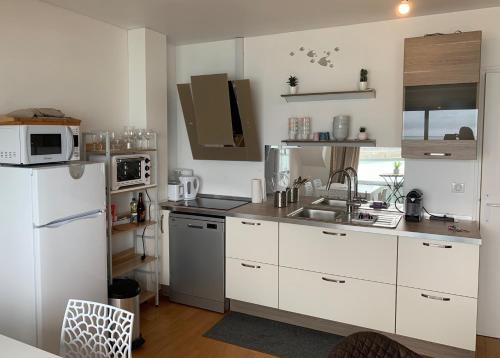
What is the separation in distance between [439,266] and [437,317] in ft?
1.13

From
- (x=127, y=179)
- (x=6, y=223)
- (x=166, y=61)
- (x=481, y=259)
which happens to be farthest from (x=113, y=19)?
(x=481, y=259)

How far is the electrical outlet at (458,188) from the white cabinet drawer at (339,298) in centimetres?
94

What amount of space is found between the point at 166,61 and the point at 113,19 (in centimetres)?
66

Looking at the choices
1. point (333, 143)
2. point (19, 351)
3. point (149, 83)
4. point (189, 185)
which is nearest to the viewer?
point (19, 351)

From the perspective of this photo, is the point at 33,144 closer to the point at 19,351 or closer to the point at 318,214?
the point at 19,351

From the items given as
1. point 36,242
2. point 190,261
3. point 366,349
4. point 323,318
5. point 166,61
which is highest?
point 166,61

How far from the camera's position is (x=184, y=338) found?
121 inches

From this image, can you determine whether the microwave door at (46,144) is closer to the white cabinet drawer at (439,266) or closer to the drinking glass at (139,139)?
the drinking glass at (139,139)

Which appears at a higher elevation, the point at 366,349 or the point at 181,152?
Answer: the point at 181,152

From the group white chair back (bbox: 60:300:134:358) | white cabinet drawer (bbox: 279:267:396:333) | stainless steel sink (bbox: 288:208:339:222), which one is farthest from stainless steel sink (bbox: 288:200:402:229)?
white chair back (bbox: 60:300:134:358)

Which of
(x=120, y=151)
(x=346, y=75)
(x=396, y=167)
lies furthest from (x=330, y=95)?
(x=120, y=151)

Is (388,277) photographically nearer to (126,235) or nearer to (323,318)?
(323,318)

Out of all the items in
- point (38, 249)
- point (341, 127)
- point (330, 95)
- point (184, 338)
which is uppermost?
point (330, 95)

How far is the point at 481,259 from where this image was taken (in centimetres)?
308
